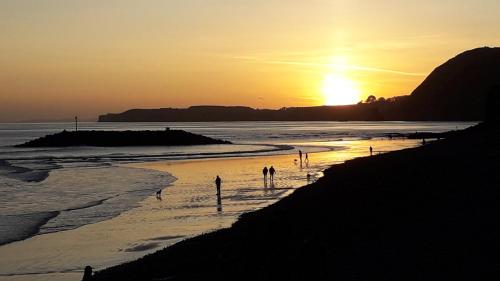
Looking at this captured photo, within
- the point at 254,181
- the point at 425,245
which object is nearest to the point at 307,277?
the point at 425,245

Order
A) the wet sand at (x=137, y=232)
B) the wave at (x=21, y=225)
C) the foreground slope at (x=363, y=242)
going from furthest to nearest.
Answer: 1. the wave at (x=21, y=225)
2. the wet sand at (x=137, y=232)
3. the foreground slope at (x=363, y=242)

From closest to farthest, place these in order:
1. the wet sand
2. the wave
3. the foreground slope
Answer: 1. the foreground slope
2. the wet sand
3. the wave

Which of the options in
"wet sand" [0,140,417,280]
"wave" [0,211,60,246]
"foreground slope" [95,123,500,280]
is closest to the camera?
"foreground slope" [95,123,500,280]

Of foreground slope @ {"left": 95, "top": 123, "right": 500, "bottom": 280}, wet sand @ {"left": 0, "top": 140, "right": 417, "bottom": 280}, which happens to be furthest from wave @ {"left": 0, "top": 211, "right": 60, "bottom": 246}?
foreground slope @ {"left": 95, "top": 123, "right": 500, "bottom": 280}

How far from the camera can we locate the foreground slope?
1192cm

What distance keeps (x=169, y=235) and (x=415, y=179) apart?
34.1 ft

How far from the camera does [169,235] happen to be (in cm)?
2258

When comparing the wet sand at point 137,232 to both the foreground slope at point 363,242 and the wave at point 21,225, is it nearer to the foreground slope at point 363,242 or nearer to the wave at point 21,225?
the wave at point 21,225

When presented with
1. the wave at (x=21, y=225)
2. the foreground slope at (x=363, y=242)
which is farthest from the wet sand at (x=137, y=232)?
the foreground slope at (x=363, y=242)

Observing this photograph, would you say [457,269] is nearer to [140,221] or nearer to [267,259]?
[267,259]

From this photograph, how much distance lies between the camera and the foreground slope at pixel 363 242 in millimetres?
11922

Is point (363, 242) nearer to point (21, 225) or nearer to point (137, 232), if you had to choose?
point (137, 232)

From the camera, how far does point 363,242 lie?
1478cm

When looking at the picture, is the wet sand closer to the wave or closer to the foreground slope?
the wave
